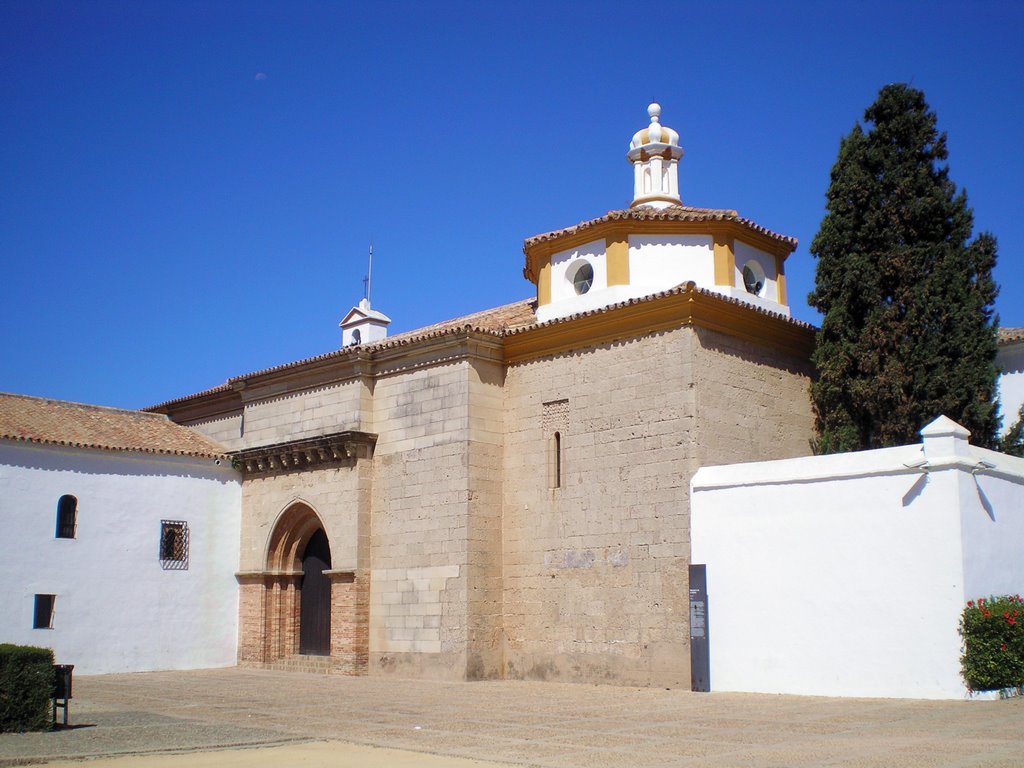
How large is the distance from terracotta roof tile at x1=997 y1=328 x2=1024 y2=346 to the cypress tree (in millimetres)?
746

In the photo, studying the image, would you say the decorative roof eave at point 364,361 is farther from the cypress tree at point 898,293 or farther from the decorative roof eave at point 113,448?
the cypress tree at point 898,293

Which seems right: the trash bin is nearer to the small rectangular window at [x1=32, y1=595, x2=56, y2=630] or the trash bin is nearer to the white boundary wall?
the white boundary wall

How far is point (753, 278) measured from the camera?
18547mm

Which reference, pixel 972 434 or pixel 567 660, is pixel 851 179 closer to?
pixel 972 434

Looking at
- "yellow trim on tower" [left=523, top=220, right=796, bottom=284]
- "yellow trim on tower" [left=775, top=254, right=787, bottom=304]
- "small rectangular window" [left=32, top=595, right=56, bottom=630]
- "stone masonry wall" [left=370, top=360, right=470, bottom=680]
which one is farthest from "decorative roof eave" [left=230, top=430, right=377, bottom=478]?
"yellow trim on tower" [left=775, top=254, right=787, bottom=304]

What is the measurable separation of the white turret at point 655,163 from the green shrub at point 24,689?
13178 mm

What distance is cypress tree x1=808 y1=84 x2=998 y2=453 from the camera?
16094mm

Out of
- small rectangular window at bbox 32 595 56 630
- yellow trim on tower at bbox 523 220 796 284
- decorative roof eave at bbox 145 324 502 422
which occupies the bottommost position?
small rectangular window at bbox 32 595 56 630

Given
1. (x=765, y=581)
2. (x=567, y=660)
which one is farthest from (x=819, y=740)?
(x=567, y=660)

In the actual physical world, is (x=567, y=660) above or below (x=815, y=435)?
below

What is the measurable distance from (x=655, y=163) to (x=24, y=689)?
46.3ft

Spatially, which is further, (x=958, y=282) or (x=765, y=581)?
(x=958, y=282)

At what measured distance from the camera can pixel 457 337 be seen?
57.7ft

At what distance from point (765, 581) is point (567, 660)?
3596 mm
